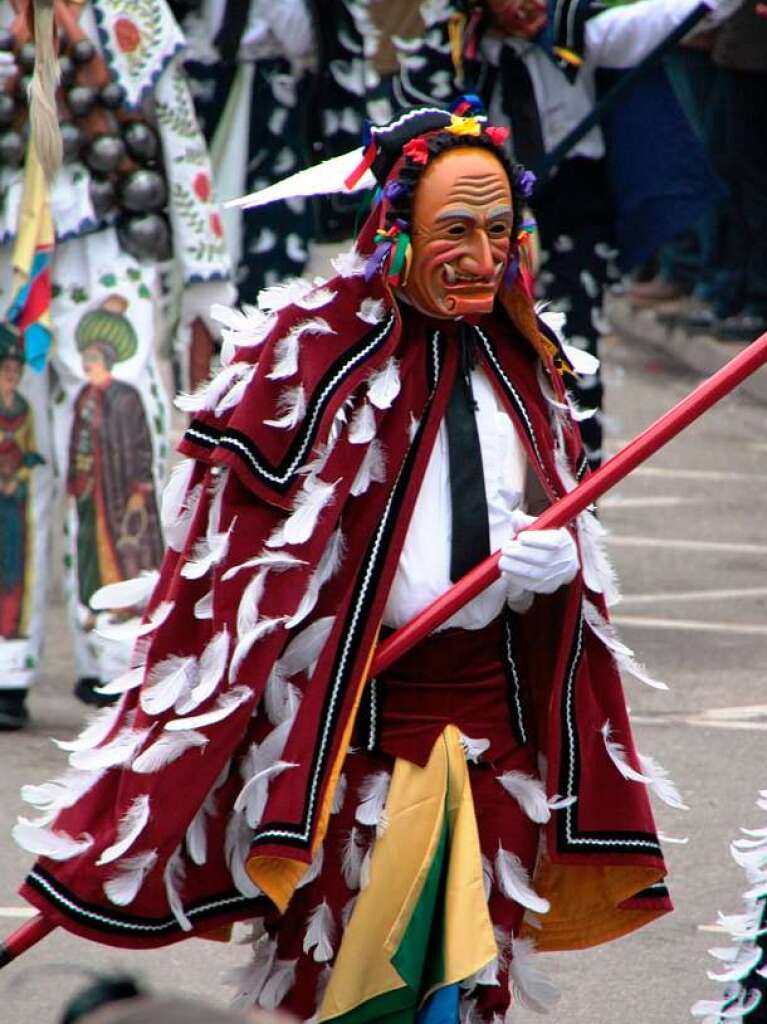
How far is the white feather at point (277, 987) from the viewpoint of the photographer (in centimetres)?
413

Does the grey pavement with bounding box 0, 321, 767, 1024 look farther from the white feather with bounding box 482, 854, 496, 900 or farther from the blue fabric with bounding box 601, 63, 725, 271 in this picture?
the blue fabric with bounding box 601, 63, 725, 271

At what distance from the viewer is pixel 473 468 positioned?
407 centimetres

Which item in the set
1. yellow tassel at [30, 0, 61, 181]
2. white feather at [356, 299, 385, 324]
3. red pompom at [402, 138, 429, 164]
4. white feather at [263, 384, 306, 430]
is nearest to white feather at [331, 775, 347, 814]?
white feather at [263, 384, 306, 430]

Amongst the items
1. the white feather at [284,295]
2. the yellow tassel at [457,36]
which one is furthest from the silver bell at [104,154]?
the white feather at [284,295]

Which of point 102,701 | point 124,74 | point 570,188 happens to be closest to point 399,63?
point 570,188

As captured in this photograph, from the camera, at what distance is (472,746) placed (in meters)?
4.07

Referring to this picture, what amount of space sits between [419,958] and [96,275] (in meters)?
2.99

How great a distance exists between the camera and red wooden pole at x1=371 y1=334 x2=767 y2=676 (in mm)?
3959

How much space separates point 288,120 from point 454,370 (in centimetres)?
427

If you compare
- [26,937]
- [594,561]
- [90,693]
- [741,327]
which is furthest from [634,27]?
[741,327]

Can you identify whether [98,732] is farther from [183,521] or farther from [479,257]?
[479,257]

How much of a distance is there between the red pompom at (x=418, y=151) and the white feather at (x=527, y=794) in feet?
3.18

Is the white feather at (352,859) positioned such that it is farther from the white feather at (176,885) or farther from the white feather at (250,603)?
the white feather at (250,603)

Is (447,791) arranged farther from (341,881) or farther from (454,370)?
(454,370)
